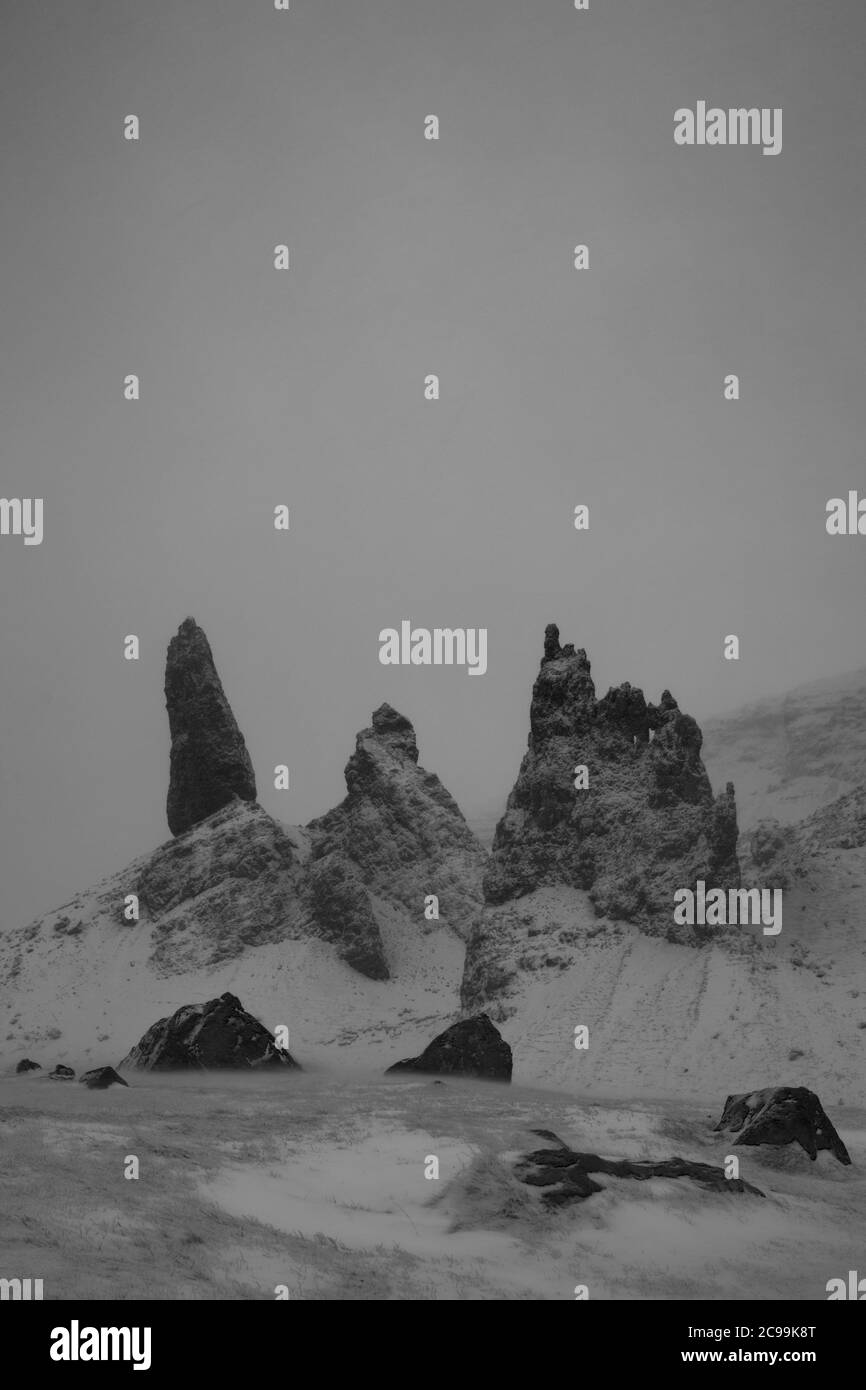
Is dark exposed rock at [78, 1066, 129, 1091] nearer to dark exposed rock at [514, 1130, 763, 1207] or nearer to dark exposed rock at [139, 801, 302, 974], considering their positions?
dark exposed rock at [514, 1130, 763, 1207]

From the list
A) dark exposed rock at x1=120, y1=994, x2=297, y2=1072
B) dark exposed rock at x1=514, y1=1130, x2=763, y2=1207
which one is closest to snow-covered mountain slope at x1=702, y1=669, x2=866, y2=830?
dark exposed rock at x1=120, y1=994, x2=297, y2=1072

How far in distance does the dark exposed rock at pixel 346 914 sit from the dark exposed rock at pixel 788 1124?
118ft

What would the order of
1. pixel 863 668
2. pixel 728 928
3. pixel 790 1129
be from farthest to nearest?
pixel 863 668
pixel 728 928
pixel 790 1129

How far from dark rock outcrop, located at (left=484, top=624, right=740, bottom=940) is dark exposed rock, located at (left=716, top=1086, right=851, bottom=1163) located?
2188 centimetres

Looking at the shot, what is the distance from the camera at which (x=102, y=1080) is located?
3925 cm

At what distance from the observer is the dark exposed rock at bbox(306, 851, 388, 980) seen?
213 feet

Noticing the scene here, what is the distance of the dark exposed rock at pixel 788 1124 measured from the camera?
2858 cm

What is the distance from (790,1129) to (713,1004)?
62.7 feet

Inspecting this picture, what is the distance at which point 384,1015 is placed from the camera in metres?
60.5

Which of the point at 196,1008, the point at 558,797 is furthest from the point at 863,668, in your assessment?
the point at 196,1008

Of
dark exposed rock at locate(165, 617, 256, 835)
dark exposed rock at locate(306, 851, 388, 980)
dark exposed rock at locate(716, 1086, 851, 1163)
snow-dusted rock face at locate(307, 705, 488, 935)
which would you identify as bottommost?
dark exposed rock at locate(716, 1086, 851, 1163)

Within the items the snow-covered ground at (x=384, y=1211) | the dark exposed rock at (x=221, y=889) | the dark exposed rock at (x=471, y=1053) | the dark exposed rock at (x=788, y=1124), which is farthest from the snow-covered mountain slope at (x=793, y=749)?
the snow-covered ground at (x=384, y=1211)

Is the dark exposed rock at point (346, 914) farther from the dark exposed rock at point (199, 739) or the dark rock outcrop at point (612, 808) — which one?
the dark exposed rock at point (199, 739)
